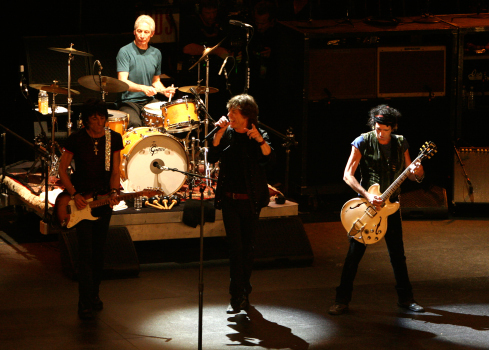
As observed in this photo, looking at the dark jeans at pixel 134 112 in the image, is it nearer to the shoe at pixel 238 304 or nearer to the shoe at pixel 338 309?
the shoe at pixel 238 304

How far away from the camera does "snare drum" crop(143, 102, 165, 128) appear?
8.68 m

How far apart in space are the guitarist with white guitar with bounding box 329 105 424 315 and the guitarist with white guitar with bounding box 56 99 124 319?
1956 mm

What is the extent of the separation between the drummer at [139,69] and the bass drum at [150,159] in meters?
Answer: 0.85

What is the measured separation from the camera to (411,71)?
10359 millimetres

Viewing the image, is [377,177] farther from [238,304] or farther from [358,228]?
[238,304]

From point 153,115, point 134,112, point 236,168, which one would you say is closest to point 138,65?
point 134,112

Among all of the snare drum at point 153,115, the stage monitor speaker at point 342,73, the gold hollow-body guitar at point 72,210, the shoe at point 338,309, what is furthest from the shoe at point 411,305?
the stage monitor speaker at point 342,73

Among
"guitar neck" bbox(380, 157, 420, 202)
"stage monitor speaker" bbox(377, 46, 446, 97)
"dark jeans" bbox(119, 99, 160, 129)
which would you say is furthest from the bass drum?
"stage monitor speaker" bbox(377, 46, 446, 97)

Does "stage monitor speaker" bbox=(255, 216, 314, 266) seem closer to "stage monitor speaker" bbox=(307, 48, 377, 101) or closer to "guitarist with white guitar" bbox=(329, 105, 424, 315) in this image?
"guitarist with white guitar" bbox=(329, 105, 424, 315)

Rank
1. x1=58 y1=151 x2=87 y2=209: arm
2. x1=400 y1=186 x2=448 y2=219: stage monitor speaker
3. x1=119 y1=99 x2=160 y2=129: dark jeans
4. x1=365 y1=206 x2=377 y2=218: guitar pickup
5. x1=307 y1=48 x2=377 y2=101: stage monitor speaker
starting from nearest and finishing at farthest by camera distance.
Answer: x1=58 y1=151 x2=87 y2=209: arm → x1=365 y1=206 x2=377 y2=218: guitar pickup → x1=119 y1=99 x2=160 y2=129: dark jeans → x1=400 y1=186 x2=448 y2=219: stage monitor speaker → x1=307 y1=48 x2=377 y2=101: stage monitor speaker

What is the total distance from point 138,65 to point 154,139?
1403mm

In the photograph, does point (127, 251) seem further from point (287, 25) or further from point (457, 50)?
point (457, 50)

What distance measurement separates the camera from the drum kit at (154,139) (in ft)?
27.0

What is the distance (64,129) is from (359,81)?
4270 millimetres
